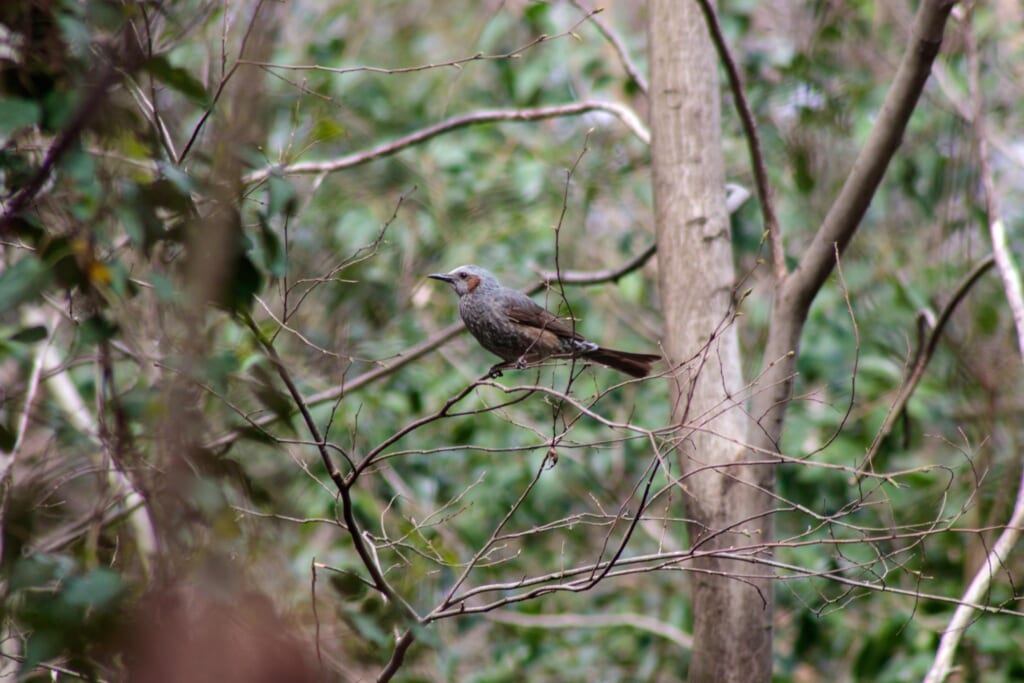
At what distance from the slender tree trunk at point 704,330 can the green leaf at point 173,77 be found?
67.3 inches

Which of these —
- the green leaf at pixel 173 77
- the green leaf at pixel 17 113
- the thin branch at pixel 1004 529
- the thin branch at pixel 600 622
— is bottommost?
the thin branch at pixel 600 622

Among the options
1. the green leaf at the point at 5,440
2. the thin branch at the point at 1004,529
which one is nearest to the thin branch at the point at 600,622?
the thin branch at the point at 1004,529

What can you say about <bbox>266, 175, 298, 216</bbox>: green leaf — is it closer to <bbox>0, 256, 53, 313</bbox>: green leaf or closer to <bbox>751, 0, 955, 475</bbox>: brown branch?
<bbox>0, 256, 53, 313</bbox>: green leaf

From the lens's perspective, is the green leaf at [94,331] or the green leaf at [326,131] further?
the green leaf at [326,131]

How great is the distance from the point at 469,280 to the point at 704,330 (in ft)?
6.08

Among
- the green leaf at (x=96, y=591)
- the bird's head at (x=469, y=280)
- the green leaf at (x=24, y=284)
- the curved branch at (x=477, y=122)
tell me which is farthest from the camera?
the bird's head at (x=469, y=280)

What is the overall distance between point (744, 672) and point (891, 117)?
177 centimetres

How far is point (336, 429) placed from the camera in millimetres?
5512

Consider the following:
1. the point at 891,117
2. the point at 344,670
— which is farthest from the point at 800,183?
the point at 344,670

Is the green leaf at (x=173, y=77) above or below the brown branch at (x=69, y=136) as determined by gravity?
above

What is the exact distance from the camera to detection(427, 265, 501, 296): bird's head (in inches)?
201

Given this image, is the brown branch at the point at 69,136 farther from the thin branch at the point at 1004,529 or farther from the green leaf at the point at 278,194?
the thin branch at the point at 1004,529

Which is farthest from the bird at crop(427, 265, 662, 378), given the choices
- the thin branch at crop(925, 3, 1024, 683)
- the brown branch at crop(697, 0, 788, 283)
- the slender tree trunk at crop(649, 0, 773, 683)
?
the thin branch at crop(925, 3, 1024, 683)

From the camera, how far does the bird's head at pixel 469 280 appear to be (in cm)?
511
